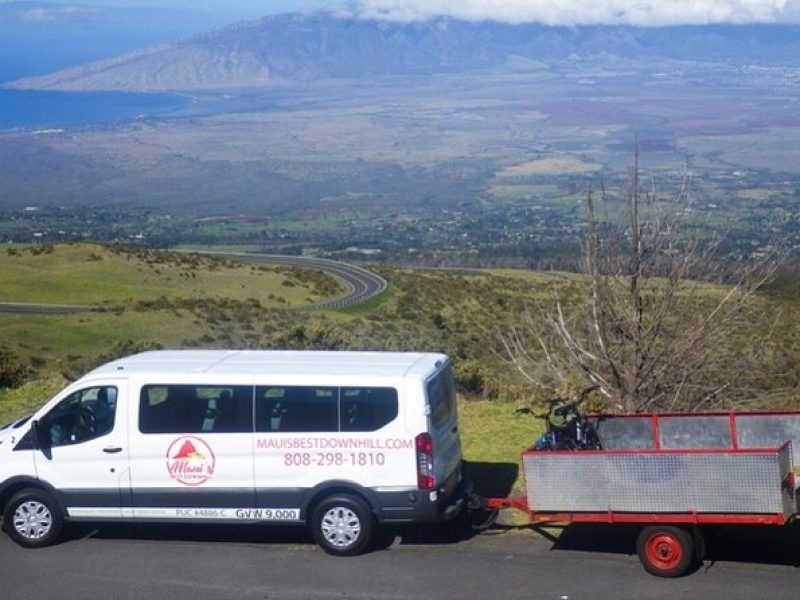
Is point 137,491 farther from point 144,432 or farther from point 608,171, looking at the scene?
point 608,171

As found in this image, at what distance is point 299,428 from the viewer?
10.3m

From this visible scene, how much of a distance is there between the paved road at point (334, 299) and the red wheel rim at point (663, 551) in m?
30.0

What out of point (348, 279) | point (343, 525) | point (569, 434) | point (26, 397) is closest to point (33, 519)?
point (343, 525)

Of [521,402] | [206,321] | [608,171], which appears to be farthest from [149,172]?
[521,402]

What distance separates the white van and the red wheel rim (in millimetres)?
1578

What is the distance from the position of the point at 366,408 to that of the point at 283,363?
892 millimetres

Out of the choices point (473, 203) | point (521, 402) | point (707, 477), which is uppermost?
point (707, 477)

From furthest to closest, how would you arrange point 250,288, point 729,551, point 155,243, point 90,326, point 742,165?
point 742,165 < point 155,243 < point 250,288 < point 90,326 < point 729,551

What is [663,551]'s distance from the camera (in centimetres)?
966

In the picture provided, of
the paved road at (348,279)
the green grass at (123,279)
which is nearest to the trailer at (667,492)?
the green grass at (123,279)

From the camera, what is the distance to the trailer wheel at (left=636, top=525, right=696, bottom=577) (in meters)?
9.55

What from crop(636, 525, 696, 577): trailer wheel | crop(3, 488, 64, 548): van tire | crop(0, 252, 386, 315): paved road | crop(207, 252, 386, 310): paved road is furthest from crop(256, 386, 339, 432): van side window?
crop(207, 252, 386, 310): paved road

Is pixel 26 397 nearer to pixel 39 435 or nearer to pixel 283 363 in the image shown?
pixel 39 435

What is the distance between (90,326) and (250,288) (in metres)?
12.4
